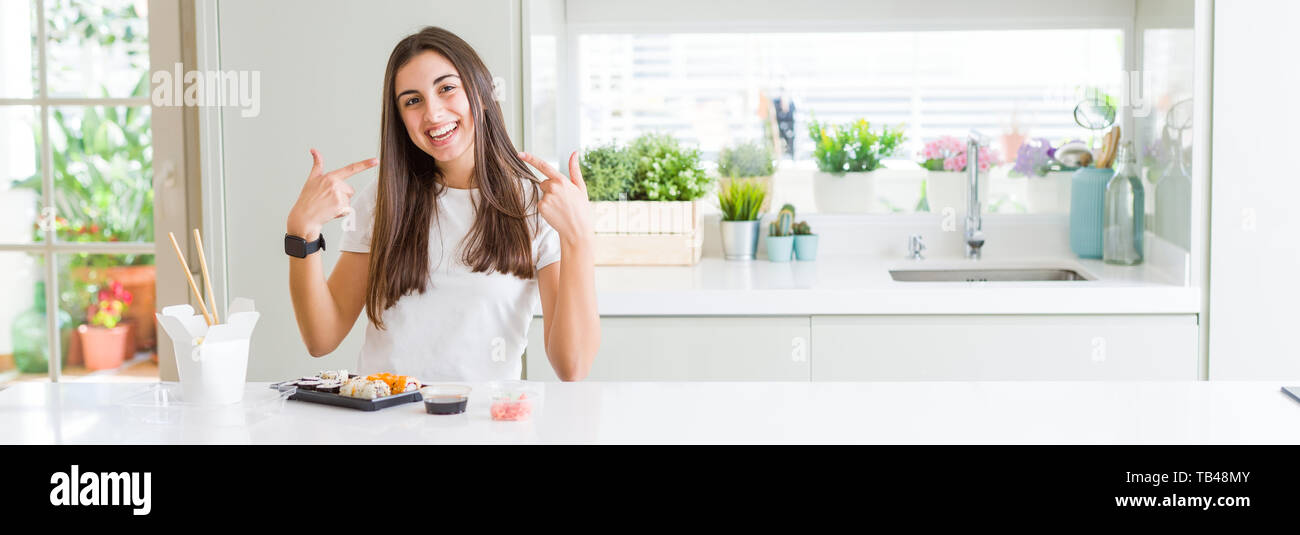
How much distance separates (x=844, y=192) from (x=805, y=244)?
274 mm

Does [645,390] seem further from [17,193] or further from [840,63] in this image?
[17,193]

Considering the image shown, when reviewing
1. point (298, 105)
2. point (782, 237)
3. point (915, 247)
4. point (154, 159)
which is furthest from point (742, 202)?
point (154, 159)

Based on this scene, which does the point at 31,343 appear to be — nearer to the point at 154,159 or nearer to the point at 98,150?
the point at 98,150

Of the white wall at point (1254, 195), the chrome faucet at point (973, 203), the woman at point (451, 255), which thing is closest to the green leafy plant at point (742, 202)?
the chrome faucet at point (973, 203)

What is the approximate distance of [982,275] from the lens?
3.29 m

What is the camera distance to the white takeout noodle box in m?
1.55

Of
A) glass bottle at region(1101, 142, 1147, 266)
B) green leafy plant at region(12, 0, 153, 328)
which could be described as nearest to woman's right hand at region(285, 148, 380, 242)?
green leafy plant at region(12, 0, 153, 328)

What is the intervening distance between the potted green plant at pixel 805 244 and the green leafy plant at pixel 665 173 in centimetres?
30

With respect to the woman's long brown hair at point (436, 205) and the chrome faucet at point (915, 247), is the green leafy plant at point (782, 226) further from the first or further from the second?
the woman's long brown hair at point (436, 205)

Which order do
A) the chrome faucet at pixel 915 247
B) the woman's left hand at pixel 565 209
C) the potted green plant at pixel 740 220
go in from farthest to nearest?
the chrome faucet at pixel 915 247
the potted green plant at pixel 740 220
the woman's left hand at pixel 565 209

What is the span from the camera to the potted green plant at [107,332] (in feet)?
10.3

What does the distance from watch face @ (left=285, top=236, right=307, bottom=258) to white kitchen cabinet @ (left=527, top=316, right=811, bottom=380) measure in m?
0.91

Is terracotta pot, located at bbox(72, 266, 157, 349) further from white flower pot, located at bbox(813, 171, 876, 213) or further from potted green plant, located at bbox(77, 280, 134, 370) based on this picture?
white flower pot, located at bbox(813, 171, 876, 213)
